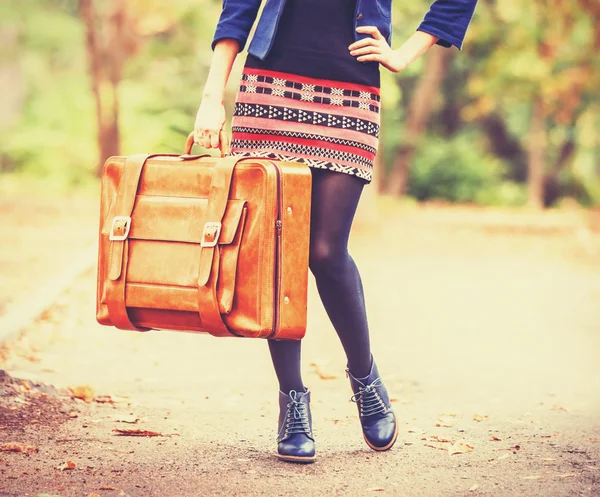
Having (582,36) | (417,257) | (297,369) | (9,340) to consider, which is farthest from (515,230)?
(297,369)

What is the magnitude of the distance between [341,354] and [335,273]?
275cm

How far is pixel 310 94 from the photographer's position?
357cm

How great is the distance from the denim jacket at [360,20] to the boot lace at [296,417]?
122 cm

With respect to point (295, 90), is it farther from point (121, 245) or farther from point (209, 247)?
point (121, 245)

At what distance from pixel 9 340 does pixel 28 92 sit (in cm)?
2400

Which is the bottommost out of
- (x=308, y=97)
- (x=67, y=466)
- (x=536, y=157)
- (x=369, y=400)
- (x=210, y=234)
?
(x=67, y=466)

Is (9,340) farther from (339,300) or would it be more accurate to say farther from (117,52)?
(117,52)

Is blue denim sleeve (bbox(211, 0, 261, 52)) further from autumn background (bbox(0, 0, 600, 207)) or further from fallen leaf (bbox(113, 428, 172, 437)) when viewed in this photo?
autumn background (bbox(0, 0, 600, 207))

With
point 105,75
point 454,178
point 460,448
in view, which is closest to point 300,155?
point 460,448

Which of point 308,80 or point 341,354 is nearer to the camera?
point 308,80

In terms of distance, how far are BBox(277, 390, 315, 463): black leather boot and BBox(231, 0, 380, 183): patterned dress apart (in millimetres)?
833

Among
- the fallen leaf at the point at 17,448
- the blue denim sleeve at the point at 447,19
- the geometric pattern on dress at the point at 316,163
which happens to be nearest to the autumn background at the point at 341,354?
the fallen leaf at the point at 17,448

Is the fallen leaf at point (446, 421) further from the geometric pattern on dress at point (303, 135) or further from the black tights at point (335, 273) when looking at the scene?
the geometric pattern on dress at point (303, 135)

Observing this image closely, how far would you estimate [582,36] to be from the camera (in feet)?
74.3
